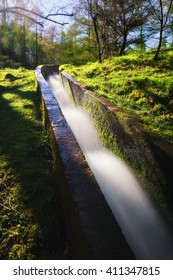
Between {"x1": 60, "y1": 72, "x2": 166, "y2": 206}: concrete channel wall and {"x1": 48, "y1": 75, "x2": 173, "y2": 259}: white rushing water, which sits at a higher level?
{"x1": 60, "y1": 72, "x2": 166, "y2": 206}: concrete channel wall

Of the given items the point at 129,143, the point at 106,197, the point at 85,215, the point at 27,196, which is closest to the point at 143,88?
the point at 129,143

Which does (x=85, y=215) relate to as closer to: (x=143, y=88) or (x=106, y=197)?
(x=106, y=197)

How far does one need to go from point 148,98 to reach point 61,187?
17.5 feet

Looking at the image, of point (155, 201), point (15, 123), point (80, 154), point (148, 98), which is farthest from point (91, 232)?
point (148, 98)

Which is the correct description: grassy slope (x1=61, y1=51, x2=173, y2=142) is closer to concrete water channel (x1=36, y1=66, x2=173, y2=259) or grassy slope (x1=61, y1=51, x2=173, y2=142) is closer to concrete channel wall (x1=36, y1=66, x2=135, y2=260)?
concrete water channel (x1=36, y1=66, x2=173, y2=259)

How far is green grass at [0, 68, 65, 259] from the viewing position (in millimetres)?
2832

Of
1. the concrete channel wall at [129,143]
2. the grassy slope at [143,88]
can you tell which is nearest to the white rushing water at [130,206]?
the concrete channel wall at [129,143]

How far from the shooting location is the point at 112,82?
1043 centimetres

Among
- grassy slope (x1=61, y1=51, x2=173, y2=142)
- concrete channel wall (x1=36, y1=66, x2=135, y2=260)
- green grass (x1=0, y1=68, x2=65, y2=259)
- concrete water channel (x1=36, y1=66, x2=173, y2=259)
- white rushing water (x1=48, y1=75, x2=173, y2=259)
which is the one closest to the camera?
concrete channel wall (x1=36, y1=66, x2=135, y2=260)

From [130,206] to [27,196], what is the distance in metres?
1.60

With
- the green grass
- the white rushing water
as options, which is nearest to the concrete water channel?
the white rushing water

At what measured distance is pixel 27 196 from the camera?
11.5 ft

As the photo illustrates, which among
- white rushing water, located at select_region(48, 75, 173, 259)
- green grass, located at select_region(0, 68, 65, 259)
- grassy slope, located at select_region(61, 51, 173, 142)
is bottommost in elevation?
white rushing water, located at select_region(48, 75, 173, 259)

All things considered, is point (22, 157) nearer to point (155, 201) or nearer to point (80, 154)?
point (80, 154)
